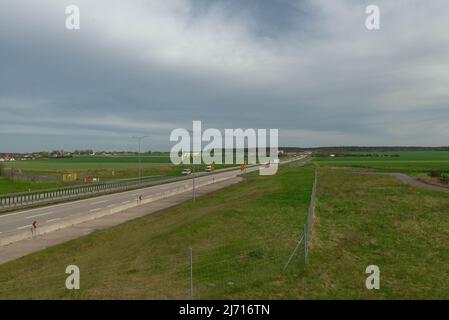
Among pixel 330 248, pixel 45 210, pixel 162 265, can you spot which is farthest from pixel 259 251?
pixel 45 210

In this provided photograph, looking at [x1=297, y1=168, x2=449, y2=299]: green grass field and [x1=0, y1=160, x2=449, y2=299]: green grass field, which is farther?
[x1=0, y1=160, x2=449, y2=299]: green grass field

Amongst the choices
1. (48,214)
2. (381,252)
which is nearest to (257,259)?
(381,252)

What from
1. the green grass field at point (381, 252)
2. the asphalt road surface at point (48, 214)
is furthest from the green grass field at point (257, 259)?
the asphalt road surface at point (48, 214)

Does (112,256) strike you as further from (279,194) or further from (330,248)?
(279,194)

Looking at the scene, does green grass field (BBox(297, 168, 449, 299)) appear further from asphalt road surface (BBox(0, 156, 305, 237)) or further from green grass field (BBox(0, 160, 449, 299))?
asphalt road surface (BBox(0, 156, 305, 237))

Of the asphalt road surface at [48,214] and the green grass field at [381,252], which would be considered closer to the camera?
the green grass field at [381,252]

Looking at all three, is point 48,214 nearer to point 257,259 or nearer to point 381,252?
point 257,259

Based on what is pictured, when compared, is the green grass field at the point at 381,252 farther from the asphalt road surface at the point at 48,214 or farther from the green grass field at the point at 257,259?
the asphalt road surface at the point at 48,214

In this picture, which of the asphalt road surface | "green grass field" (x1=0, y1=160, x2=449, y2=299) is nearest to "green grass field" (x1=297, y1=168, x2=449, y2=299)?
"green grass field" (x1=0, y1=160, x2=449, y2=299)

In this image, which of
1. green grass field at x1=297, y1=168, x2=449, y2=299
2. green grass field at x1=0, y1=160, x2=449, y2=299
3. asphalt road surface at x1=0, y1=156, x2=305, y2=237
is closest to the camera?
green grass field at x1=297, y1=168, x2=449, y2=299
